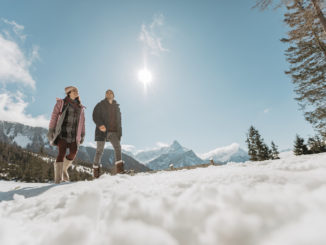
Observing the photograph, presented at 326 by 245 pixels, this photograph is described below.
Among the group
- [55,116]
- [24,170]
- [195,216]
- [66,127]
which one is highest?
[24,170]

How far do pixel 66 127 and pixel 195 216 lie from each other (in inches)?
142

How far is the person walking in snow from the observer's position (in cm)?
341

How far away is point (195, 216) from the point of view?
754 millimetres

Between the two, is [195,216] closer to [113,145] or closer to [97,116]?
[113,145]

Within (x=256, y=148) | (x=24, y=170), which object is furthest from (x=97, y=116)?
(x=24, y=170)

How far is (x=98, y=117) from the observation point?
13.9ft

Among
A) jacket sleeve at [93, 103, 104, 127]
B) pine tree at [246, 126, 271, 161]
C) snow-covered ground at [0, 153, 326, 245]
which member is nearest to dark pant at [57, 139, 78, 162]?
jacket sleeve at [93, 103, 104, 127]

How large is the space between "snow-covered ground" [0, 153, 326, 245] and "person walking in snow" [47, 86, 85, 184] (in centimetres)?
256

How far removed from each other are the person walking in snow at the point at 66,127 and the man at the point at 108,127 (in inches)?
15.8

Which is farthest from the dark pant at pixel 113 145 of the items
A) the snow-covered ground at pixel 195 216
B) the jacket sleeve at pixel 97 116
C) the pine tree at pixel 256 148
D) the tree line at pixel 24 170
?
the tree line at pixel 24 170

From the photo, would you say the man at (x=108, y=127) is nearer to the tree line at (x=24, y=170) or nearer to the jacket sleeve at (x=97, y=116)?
the jacket sleeve at (x=97, y=116)

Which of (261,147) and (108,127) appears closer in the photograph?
(108,127)

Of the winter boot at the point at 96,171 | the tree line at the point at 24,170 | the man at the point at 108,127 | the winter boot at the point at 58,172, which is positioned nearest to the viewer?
the winter boot at the point at 58,172

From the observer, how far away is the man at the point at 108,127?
4.04 meters
